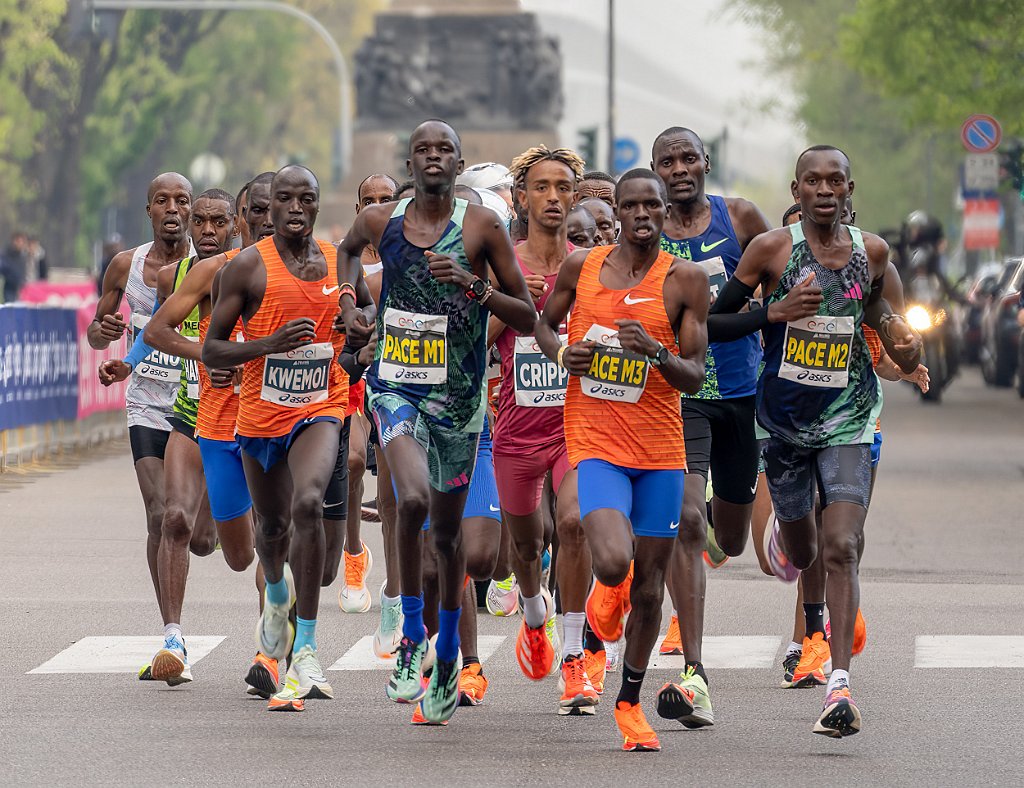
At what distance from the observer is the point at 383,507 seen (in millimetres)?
11406

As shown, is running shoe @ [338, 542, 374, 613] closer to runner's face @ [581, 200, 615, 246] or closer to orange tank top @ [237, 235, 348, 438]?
runner's face @ [581, 200, 615, 246]

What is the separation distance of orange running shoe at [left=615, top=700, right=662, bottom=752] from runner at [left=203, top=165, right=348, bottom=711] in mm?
1341

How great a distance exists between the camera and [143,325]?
11.6 m

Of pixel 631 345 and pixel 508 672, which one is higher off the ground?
pixel 631 345

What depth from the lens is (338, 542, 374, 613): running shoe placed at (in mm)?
13094

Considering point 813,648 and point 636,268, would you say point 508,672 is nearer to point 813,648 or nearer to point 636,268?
point 813,648

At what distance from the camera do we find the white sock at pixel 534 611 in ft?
34.2

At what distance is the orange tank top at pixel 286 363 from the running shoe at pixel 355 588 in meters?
3.30

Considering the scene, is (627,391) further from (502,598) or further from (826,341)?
(502,598)

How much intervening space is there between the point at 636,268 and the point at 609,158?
120 feet

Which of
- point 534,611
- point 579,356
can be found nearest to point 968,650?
point 534,611

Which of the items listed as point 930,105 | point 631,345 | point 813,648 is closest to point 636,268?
point 631,345

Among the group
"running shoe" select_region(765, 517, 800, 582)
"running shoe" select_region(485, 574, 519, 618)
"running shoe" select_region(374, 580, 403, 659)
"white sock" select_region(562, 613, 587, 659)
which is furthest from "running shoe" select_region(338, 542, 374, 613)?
"white sock" select_region(562, 613, 587, 659)

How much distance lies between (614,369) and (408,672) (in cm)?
143
